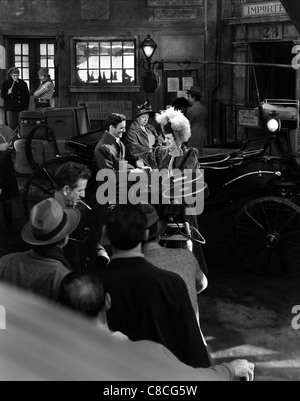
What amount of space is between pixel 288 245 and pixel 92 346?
211 inches

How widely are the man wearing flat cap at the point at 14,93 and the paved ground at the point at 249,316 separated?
7.46 metres

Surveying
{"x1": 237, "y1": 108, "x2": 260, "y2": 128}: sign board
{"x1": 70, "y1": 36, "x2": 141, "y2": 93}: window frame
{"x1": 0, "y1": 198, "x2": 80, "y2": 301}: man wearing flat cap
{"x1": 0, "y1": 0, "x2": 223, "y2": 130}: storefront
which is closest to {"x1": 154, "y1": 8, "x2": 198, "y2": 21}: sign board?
{"x1": 0, "y1": 0, "x2": 223, "y2": 130}: storefront

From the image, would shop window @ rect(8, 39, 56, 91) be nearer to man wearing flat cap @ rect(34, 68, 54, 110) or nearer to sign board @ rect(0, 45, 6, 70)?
sign board @ rect(0, 45, 6, 70)

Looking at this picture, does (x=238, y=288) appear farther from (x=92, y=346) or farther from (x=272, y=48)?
(x=272, y=48)

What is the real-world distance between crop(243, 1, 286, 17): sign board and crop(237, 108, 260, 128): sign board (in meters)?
2.37

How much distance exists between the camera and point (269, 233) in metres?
8.02

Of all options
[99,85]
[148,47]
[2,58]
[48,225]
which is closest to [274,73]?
[148,47]

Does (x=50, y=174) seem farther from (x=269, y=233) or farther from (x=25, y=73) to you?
(x=25, y=73)

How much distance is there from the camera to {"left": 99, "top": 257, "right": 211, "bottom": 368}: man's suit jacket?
3641 millimetres

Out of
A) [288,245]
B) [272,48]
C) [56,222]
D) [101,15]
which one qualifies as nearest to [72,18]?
[101,15]

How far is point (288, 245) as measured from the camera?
802 cm

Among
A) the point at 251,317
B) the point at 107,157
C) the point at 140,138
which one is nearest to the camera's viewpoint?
the point at 251,317

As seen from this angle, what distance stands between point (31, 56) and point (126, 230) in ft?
48.6

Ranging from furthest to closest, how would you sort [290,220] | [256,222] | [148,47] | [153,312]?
[148,47] → [256,222] → [290,220] → [153,312]
